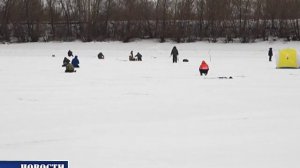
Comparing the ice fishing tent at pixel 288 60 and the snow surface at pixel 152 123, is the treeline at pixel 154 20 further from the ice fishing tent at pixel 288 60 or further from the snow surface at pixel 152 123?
the snow surface at pixel 152 123

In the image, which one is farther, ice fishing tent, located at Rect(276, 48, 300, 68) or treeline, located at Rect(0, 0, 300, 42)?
treeline, located at Rect(0, 0, 300, 42)

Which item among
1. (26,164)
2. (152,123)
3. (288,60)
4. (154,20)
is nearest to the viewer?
(26,164)

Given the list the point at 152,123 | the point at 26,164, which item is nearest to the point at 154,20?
the point at 152,123

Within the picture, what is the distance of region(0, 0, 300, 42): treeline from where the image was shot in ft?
194

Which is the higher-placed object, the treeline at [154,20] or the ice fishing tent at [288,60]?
the treeline at [154,20]

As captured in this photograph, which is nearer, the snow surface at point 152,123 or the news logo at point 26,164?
the news logo at point 26,164

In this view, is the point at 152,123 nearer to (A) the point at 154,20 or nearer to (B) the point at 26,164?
(B) the point at 26,164

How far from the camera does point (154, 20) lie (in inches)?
2520

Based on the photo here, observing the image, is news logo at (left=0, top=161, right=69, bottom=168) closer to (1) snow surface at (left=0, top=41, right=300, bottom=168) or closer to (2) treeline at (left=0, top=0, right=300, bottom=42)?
(1) snow surface at (left=0, top=41, right=300, bottom=168)

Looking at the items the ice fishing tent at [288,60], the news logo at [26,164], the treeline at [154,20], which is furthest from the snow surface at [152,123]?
the treeline at [154,20]

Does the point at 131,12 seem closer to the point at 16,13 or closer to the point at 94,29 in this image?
the point at 94,29

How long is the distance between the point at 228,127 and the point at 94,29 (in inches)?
2181

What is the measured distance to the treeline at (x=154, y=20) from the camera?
5916 cm

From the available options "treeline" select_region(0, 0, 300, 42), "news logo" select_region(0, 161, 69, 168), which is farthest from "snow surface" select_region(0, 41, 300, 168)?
"treeline" select_region(0, 0, 300, 42)
